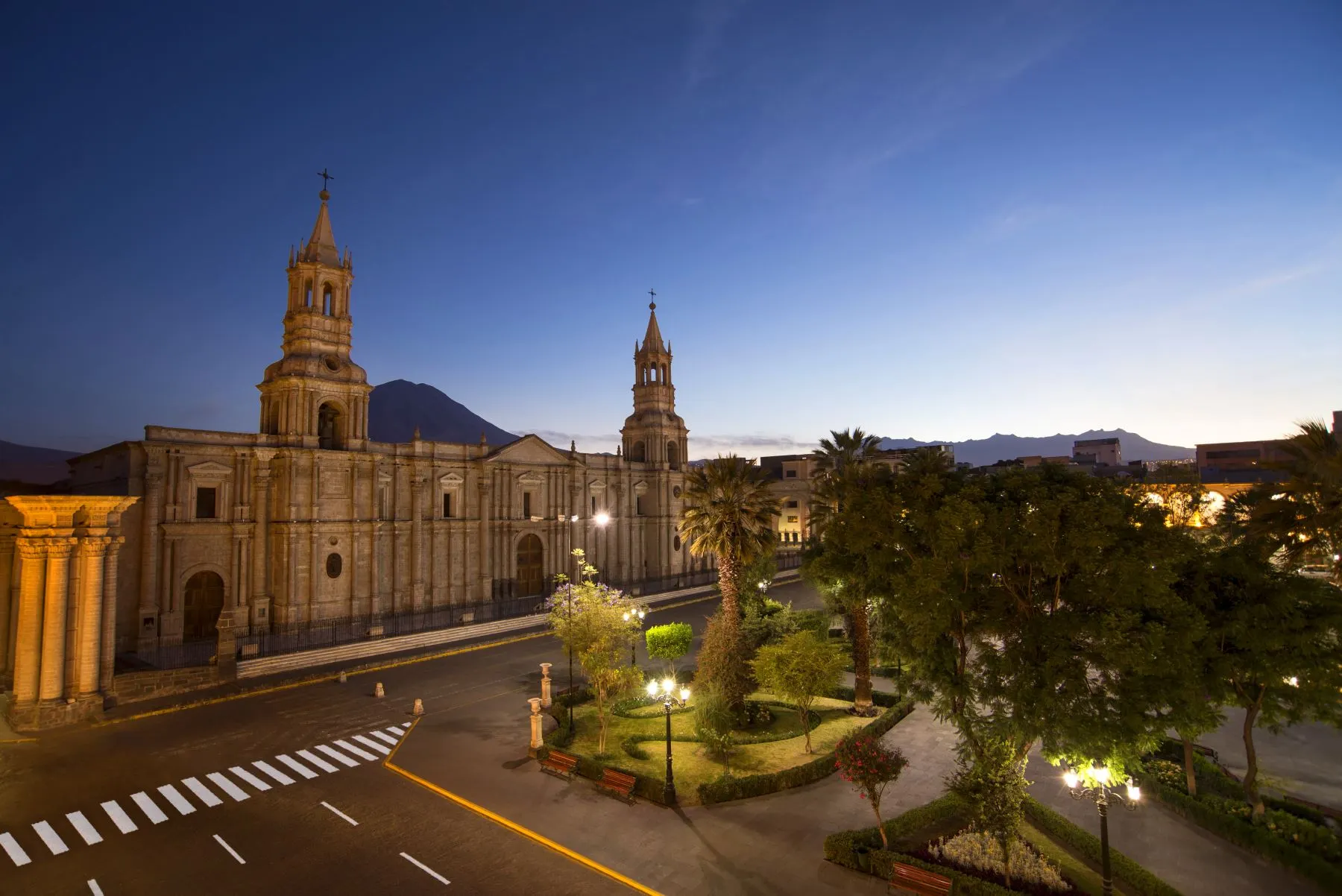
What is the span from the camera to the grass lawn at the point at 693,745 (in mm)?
20625

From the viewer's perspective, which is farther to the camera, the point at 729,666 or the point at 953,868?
the point at 729,666

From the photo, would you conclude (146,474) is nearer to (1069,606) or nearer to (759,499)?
(759,499)

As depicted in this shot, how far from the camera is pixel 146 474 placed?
1319 inches

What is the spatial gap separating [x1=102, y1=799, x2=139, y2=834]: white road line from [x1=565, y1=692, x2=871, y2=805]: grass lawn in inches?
478

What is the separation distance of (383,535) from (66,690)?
18424mm

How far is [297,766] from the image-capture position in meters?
20.8

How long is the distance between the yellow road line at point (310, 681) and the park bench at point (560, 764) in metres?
16.1

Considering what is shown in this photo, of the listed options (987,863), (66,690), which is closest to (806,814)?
(987,863)

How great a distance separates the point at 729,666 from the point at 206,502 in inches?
1243

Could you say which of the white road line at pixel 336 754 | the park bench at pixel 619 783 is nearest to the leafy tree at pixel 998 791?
the park bench at pixel 619 783

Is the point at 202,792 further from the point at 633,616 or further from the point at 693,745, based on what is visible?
the point at 633,616

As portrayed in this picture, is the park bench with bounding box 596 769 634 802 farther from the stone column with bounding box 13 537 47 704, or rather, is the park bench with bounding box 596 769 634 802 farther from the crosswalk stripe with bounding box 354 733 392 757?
the stone column with bounding box 13 537 47 704

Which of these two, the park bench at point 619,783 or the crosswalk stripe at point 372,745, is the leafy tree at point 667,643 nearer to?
the park bench at point 619,783

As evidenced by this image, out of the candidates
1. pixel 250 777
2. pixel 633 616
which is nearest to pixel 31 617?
pixel 250 777
